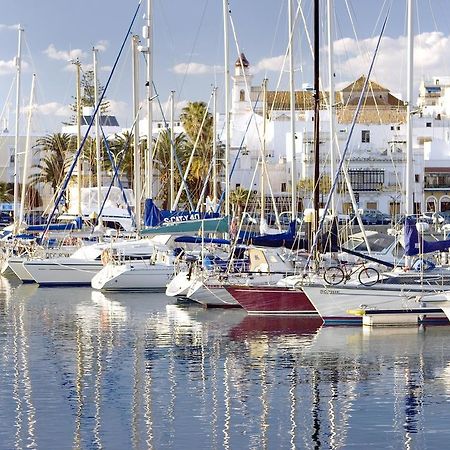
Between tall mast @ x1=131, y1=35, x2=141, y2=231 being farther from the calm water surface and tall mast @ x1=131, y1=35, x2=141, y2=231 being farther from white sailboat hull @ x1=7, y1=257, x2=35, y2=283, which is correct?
the calm water surface

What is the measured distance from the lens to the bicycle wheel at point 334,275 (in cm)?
3275

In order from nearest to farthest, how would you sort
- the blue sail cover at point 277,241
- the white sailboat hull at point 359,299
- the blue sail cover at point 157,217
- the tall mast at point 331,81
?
the white sailboat hull at point 359,299 → the blue sail cover at point 277,241 → the tall mast at point 331,81 → the blue sail cover at point 157,217

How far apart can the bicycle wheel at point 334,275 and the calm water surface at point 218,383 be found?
1305 mm

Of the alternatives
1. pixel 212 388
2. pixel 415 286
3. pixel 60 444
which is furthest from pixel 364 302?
pixel 60 444

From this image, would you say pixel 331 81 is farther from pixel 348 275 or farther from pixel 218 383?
pixel 218 383

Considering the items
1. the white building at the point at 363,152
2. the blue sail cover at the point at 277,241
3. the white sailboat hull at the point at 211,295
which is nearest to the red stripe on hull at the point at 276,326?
the white sailboat hull at the point at 211,295

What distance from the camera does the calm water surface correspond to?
19766mm

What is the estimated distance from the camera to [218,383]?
961 inches

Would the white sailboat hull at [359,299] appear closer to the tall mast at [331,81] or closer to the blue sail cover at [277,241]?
the blue sail cover at [277,241]

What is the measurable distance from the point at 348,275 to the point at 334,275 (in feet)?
1.45

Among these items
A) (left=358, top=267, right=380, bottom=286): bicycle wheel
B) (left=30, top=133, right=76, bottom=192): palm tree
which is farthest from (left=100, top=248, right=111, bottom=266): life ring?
(left=30, top=133, right=76, bottom=192): palm tree

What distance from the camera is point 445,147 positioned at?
109562 mm

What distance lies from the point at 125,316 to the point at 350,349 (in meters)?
10.1

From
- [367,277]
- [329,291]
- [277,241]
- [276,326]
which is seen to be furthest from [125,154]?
[329,291]
